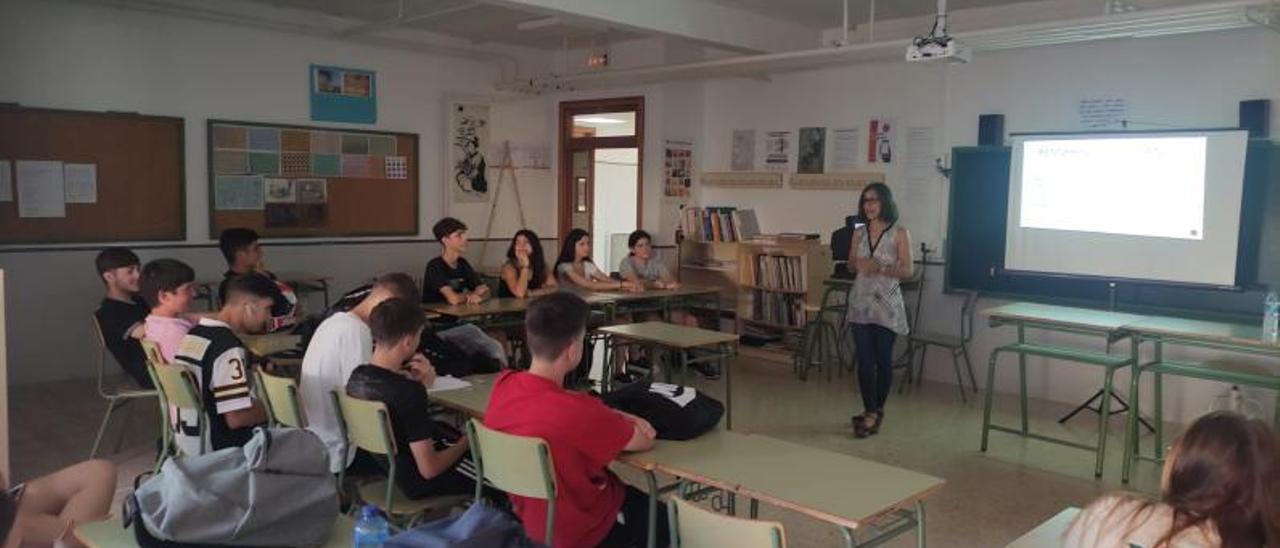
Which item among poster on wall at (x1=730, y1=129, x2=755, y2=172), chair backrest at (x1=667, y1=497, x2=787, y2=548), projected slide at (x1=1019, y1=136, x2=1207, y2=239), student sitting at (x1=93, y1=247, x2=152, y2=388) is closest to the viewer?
chair backrest at (x1=667, y1=497, x2=787, y2=548)

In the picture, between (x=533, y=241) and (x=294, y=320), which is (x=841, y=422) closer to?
(x=533, y=241)

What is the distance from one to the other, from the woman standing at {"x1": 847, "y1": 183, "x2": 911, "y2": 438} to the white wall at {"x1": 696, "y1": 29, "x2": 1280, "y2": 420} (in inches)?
70.6

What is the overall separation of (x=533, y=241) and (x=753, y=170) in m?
2.47

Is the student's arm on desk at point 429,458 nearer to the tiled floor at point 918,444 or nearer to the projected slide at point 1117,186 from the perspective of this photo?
the tiled floor at point 918,444

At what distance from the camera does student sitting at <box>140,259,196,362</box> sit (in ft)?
12.9

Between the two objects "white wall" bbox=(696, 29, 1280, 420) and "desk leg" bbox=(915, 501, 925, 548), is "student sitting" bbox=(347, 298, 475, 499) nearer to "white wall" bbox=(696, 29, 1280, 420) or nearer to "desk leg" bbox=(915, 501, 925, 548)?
"desk leg" bbox=(915, 501, 925, 548)

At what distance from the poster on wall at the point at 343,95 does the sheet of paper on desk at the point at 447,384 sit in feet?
16.0

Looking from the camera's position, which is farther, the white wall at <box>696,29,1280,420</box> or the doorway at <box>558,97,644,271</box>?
the doorway at <box>558,97,644,271</box>

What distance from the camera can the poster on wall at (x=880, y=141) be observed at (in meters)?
7.30

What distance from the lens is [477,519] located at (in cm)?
166

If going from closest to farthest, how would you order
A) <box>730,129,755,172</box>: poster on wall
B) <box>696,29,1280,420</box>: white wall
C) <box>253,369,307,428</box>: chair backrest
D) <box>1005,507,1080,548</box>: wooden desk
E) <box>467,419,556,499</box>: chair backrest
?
<box>1005,507,1080,548</box>: wooden desk, <box>467,419,556,499</box>: chair backrest, <box>253,369,307,428</box>: chair backrest, <box>696,29,1280,420</box>: white wall, <box>730,129,755,172</box>: poster on wall

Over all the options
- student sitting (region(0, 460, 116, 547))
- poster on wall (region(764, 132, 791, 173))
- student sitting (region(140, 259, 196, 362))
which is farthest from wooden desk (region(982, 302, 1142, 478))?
student sitting (region(0, 460, 116, 547))

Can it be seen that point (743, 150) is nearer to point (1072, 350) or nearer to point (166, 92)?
point (1072, 350)

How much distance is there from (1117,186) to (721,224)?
3207mm
